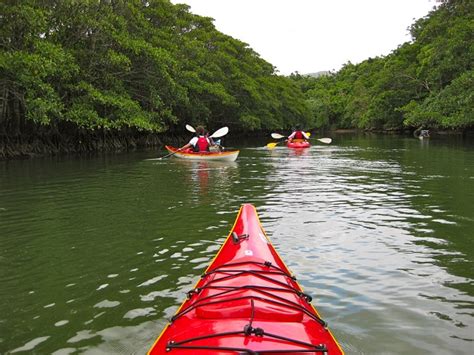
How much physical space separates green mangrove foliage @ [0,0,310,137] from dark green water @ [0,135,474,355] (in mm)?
5807

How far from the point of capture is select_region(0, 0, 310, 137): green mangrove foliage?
1464 cm

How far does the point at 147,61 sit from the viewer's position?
778 inches

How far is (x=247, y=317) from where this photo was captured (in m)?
2.69

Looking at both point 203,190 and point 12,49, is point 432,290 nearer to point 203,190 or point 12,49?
point 203,190

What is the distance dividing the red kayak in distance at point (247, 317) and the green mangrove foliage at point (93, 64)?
1286 cm

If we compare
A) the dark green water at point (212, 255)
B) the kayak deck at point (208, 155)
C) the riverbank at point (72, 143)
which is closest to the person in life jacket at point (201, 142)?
the kayak deck at point (208, 155)

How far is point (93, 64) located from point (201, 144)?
6.05 m

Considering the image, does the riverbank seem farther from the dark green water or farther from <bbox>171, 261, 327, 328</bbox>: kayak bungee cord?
<bbox>171, 261, 327, 328</bbox>: kayak bungee cord

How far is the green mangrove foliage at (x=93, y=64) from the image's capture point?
48.0 feet

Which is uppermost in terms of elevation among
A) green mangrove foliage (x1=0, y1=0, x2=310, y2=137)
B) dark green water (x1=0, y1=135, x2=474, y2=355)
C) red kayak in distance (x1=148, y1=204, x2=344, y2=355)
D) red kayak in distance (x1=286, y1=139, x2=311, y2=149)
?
green mangrove foliage (x1=0, y1=0, x2=310, y2=137)

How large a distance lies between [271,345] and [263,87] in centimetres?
4006

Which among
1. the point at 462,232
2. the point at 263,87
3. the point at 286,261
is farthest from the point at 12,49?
the point at 263,87

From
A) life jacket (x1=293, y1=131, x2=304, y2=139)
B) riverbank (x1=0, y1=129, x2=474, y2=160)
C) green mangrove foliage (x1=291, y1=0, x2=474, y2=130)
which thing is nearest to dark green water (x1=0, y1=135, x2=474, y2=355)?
riverbank (x1=0, y1=129, x2=474, y2=160)

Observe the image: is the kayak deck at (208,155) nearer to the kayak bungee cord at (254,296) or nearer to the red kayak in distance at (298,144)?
the red kayak in distance at (298,144)
